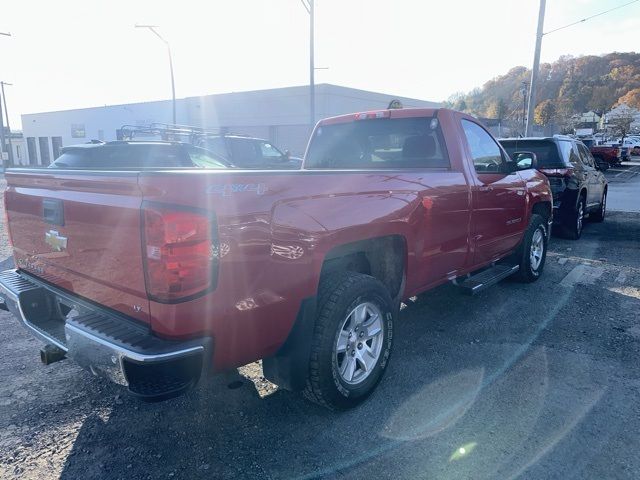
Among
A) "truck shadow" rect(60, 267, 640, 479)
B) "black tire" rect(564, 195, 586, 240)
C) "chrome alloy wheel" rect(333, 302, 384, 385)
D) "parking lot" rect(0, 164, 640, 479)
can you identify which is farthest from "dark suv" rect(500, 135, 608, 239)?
"chrome alloy wheel" rect(333, 302, 384, 385)

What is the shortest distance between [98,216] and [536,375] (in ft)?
10.7

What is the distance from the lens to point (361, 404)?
3201 mm

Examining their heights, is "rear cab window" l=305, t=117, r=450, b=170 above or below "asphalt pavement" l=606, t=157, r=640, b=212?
above

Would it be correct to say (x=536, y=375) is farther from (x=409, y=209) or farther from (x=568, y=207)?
(x=568, y=207)

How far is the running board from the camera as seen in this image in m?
4.35

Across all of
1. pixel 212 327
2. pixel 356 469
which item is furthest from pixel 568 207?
pixel 212 327

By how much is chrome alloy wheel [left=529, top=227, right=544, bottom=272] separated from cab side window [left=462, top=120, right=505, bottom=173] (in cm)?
147

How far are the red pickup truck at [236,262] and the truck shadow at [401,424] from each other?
11.8 inches

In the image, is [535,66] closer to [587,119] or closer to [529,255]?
[529,255]

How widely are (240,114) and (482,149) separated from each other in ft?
110

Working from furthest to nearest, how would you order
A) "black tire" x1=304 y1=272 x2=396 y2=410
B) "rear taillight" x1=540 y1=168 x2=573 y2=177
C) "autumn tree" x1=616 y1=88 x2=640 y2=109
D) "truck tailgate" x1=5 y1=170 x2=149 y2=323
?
"autumn tree" x1=616 y1=88 x2=640 y2=109, "rear taillight" x1=540 y1=168 x2=573 y2=177, "black tire" x1=304 y1=272 x2=396 y2=410, "truck tailgate" x1=5 y1=170 x2=149 y2=323

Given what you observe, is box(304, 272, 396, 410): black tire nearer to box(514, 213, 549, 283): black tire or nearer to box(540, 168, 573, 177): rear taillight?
box(514, 213, 549, 283): black tire

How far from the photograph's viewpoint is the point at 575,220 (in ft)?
28.1

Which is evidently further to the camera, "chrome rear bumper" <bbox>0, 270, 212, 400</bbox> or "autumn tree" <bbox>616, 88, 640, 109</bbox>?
"autumn tree" <bbox>616, 88, 640, 109</bbox>
